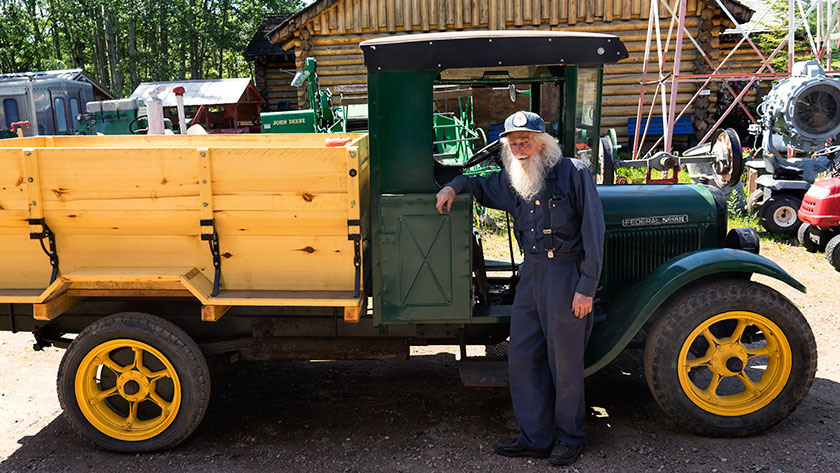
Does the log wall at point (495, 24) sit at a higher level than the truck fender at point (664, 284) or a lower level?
higher

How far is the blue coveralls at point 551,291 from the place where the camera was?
360 centimetres

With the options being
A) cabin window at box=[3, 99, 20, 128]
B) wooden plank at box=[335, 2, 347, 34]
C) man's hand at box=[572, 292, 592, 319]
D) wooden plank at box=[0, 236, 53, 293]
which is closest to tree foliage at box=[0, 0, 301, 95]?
cabin window at box=[3, 99, 20, 128]

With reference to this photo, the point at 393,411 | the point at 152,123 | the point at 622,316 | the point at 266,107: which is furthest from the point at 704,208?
the point at 266,107

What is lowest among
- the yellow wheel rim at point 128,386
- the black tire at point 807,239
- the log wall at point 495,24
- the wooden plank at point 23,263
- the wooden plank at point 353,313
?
the black tire at point 807,239

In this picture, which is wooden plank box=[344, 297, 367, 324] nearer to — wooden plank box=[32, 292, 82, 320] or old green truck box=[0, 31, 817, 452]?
old green truck box=[0, 31, 817, 452]

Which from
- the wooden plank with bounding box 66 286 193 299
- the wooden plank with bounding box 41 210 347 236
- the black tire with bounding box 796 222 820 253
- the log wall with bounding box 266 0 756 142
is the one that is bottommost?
the black tire with bounding box 796 222 820 253

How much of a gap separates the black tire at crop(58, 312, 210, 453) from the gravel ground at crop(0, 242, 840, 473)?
5.3 inches

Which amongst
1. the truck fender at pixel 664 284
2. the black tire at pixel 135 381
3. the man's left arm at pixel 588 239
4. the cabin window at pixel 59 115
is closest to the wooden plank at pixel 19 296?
the black tire at pixel 135 381

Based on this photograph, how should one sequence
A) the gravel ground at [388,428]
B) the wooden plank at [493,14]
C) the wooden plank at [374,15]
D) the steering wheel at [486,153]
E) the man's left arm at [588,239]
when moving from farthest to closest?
1. the wooden plank at [374,15]
2. the wooden plank at [493,14]
3. the steering wheel at [486,153]
4. the gravel ground at [388,428]
5. the man's left arm at [588,239]

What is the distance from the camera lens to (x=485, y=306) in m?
4.16

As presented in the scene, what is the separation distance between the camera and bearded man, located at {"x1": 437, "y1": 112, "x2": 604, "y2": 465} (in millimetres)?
3600

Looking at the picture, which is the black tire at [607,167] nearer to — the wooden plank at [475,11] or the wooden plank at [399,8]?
the wooden plank at [475,11]

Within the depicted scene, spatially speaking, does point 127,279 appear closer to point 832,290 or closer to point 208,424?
point 208,424

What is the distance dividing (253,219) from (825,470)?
127 inches
